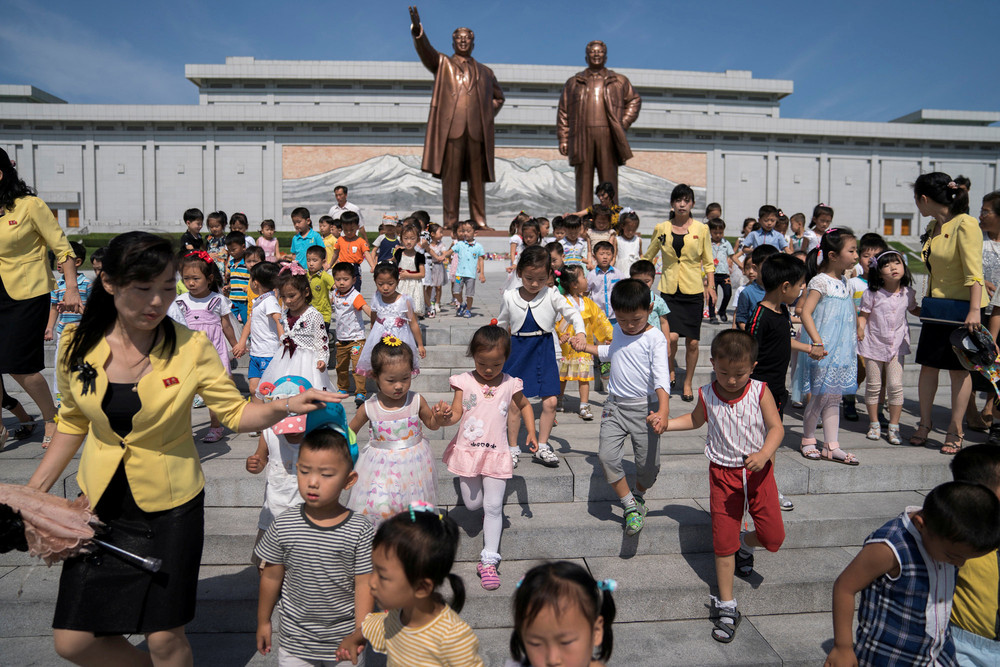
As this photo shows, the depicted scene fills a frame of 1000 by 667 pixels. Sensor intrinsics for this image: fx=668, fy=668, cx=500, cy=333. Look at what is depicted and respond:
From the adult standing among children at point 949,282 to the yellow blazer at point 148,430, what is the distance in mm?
4784

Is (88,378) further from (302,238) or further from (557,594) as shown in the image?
(302,238)

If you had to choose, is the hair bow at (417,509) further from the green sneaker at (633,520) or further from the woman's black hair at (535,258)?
the woman's black hair at (535,258)

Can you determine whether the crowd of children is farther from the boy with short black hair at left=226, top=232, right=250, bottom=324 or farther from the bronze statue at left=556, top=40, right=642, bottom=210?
the bronze statue at left=556, top=40, right=642, bottom=210

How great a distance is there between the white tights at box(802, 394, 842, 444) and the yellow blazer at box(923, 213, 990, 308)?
1196 millimetres

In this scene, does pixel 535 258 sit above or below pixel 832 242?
below

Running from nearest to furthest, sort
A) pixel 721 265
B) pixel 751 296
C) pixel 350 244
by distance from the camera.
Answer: pixel 751 296 → pixel 350 244 → pixel 721 265

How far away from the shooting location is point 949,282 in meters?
4.88

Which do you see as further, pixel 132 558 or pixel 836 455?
pixel 836 455

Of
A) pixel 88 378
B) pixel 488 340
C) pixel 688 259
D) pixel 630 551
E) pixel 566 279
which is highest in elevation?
pixel 688 259

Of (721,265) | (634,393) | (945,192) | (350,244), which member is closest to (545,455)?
(634,393)

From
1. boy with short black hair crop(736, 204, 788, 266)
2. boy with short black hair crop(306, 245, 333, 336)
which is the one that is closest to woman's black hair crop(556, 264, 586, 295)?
boy with short black hair crop(306, 245, 333, 336)

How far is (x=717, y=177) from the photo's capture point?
35719 millimetres

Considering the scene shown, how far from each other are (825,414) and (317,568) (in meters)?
3.77

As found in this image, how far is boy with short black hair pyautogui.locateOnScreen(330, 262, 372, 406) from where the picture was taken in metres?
5.81
